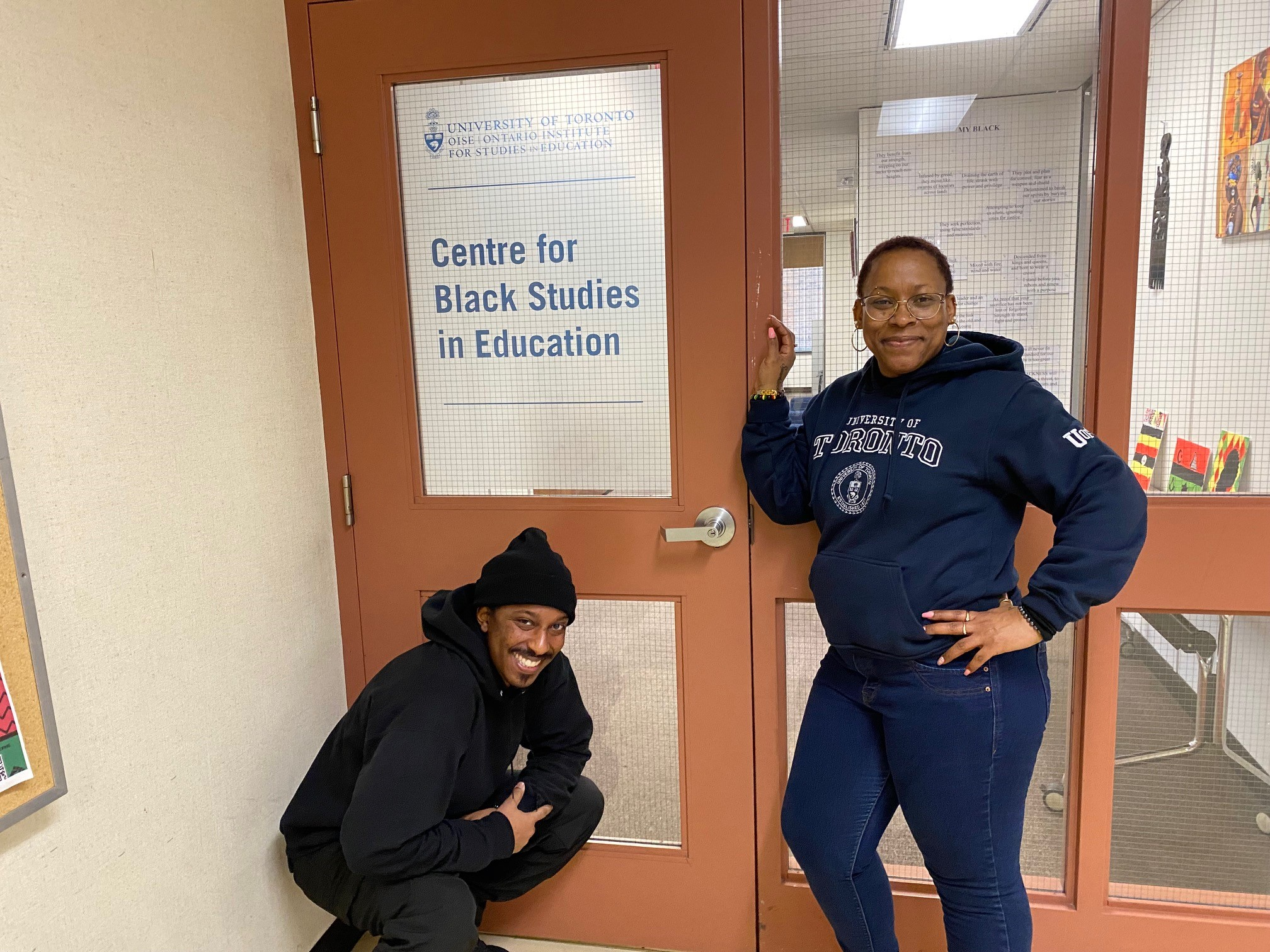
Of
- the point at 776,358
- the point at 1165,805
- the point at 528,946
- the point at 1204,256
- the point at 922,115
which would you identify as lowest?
the point at 528,946

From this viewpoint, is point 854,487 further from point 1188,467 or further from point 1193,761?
point 1193,761

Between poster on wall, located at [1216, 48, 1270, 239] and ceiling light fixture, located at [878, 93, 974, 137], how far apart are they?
1.45 feet

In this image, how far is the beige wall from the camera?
3.73ft

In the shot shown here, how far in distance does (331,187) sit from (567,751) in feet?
4.24

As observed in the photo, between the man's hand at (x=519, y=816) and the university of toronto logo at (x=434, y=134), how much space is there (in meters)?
1.32

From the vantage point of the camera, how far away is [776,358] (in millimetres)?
1533

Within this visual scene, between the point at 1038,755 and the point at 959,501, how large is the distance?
2.39 ft

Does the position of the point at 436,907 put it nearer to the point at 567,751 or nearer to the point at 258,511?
the point at 567,751

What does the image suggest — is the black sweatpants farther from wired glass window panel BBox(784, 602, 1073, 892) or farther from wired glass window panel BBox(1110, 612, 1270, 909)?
wired glass window panel BBox(1110, 612, 1270, 909)

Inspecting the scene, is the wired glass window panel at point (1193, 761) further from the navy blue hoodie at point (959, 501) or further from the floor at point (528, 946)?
the floor at point (528, 946)

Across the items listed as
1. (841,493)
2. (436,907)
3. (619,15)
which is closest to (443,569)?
(436,907)

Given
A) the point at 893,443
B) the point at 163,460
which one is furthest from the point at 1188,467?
the point at 163,460

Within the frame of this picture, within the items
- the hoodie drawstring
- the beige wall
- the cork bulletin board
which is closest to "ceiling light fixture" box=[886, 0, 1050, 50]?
the hoodie drawstring

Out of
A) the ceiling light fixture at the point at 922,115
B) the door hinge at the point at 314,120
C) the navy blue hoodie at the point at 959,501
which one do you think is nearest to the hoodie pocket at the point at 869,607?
the navy blue hoodie at the point at 959,501
